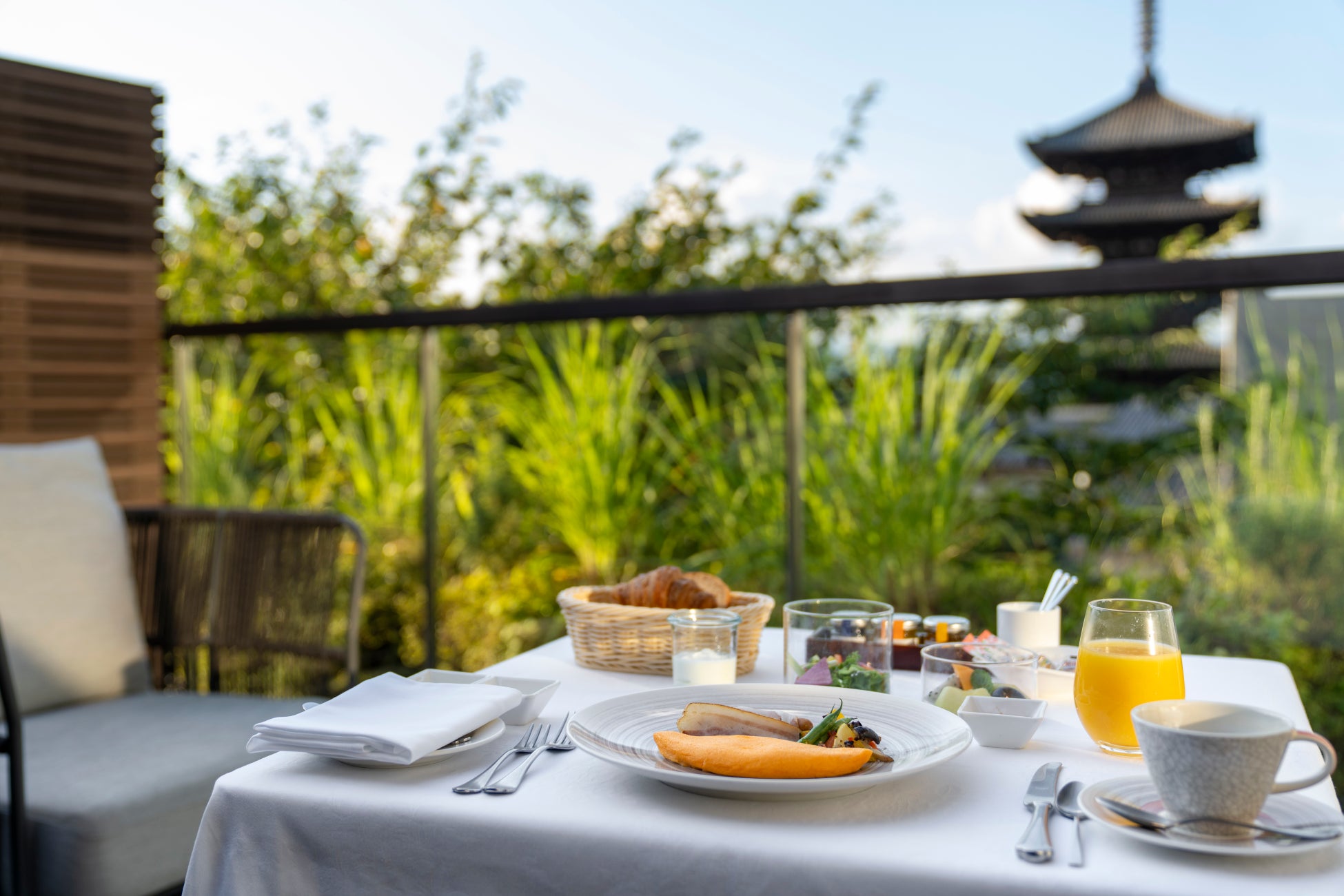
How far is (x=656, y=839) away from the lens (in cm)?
76

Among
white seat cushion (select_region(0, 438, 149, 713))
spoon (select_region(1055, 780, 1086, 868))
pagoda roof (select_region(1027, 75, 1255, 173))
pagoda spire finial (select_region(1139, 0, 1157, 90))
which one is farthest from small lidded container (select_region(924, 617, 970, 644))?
pagoda spire finial (select_region(1139, 0, 1157, 90))

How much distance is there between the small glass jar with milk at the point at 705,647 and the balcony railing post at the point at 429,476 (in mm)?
1814

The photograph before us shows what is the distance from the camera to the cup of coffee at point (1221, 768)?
0.70 meters

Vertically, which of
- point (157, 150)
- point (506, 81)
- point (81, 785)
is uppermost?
point (506, 81)

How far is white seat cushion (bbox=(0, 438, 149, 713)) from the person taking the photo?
1974 mm

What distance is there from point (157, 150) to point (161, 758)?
198 centimetres

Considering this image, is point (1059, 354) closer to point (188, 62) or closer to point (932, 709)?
point (932, 709)

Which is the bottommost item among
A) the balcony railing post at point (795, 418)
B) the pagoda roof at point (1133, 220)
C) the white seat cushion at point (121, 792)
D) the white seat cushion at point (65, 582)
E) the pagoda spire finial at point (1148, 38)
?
the white seat cushion at point (121, 792)

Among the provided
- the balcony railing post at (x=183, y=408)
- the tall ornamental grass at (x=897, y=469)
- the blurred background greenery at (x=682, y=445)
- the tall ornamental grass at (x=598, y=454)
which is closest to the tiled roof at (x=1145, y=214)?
the blurred background greenery at (x=682, y=445)

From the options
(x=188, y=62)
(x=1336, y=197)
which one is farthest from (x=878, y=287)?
(x=1336, y=197)

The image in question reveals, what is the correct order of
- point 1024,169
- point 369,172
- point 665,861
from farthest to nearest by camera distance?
point 1024,169 → point 369,172 → point 665,861

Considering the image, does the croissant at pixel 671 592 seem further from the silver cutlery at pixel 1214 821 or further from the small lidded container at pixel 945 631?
the silver cutlery at pixel 1214 821

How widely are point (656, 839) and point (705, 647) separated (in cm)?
41

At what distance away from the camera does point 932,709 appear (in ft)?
3.07
